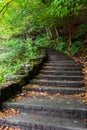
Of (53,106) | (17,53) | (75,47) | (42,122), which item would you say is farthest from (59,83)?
(17,53)

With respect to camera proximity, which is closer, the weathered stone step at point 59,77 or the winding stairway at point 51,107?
the winding stairway at point 51,107

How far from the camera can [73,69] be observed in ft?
26.9

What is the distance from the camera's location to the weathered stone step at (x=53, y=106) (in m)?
4.68

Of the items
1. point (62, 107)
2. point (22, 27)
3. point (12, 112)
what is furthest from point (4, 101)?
point (22, 27)

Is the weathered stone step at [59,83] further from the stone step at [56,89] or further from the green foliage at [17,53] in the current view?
the green foliage at [17,53]

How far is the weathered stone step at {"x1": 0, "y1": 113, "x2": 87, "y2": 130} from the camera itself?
13.5 ft

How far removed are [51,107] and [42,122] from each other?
2.06 ft

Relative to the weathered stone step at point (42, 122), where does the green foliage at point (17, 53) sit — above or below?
above

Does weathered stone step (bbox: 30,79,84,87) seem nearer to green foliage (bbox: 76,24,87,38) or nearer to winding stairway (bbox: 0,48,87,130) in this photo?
winding stairway (bbox: 0,48,87,130)

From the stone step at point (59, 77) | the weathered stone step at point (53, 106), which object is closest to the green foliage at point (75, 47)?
the stone step at point (59, 77)

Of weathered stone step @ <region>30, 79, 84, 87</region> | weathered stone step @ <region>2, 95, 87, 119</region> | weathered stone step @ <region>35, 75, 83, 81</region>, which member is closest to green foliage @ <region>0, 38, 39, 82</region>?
weathered stone step @ <region>35, 75, 83, 81</region>

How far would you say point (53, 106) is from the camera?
4980 mm

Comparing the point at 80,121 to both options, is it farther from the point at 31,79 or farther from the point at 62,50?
the point at 62,50

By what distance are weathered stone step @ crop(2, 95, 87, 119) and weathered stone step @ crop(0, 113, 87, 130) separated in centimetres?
19
